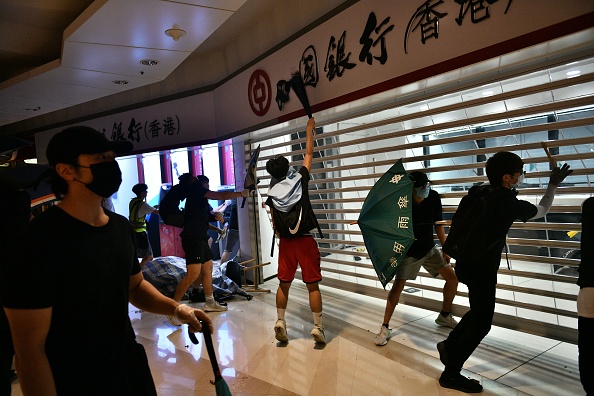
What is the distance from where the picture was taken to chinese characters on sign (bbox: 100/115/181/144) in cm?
760

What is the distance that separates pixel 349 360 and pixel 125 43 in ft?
13.4

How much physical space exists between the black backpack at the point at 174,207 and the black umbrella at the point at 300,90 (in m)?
1.98

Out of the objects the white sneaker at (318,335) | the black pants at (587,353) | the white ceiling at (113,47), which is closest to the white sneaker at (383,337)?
the white sneaker at (318,335)

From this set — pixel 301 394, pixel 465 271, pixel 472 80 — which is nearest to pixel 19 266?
pixel 301 394

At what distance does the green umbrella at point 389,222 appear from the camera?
3.82 metres

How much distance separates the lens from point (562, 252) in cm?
495

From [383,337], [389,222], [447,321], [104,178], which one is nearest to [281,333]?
[383,337]

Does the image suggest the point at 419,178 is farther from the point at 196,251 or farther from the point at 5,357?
the point at 5,357

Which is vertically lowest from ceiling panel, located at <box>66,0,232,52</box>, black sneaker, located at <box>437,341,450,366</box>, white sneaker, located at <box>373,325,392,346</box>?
white sneaker, located at <box>373,325,392,346</box>

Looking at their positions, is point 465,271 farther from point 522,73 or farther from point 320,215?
point 320,215

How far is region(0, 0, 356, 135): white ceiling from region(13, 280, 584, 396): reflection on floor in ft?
10.7

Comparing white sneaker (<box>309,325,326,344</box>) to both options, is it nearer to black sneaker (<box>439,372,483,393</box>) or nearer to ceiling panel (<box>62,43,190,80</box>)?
black sneaker (<box>439,372,483,393</box>)

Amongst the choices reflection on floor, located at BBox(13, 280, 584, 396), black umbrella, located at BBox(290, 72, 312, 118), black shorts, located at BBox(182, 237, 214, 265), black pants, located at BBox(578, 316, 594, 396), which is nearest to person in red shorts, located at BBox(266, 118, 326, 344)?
reflection on floor, located at BBox(13, 280, 584, 396)

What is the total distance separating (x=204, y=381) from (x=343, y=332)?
1535mm
